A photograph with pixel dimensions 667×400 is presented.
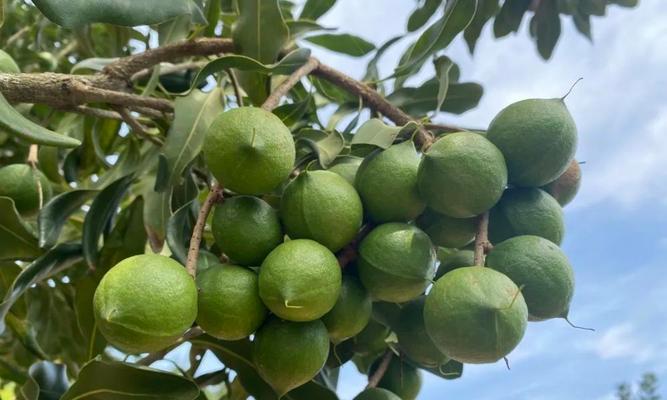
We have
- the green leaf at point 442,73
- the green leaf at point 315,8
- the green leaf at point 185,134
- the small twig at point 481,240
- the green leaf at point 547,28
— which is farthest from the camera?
the green leaf at point 547,28

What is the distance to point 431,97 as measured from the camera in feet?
6.42

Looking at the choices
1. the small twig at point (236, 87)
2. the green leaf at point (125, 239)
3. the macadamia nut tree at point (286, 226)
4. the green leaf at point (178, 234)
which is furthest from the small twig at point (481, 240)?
the green leaf at point (125, 239)

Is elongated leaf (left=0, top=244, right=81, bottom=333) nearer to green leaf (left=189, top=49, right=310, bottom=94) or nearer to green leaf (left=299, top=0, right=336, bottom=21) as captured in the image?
green leaf (left=189, top=49, right=310, bottom=94)

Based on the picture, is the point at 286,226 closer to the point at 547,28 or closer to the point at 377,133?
the point at 377,133

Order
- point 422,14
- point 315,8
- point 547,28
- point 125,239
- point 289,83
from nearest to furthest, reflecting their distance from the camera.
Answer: point 289,83, point 125,239, point 422,14, point 315,8, point 547,28

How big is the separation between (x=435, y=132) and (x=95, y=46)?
Result: 1.58m

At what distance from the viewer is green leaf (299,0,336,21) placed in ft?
7.19

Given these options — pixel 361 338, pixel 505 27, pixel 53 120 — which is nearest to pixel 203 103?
pixel 361 338

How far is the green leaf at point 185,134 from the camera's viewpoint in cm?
148

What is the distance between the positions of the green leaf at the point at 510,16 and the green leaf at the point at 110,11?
1.22m

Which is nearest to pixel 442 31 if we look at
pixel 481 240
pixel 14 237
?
pixel 481 240

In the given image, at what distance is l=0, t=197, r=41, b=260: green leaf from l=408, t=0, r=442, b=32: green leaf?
121 centimetres

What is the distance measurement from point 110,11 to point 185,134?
33 centimetres

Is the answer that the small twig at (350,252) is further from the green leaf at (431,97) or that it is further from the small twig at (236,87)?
the green leaf at (431,97)
